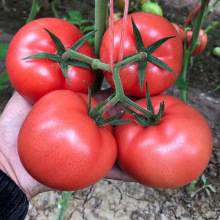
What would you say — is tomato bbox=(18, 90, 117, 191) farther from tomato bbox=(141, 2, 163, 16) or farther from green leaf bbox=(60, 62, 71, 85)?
tomato bbox=(141, 2, 163, 16)

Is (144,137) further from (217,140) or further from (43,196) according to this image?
(217,140)

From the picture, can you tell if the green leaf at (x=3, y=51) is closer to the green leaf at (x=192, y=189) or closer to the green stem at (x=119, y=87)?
the green stem at (x=119, y=87)

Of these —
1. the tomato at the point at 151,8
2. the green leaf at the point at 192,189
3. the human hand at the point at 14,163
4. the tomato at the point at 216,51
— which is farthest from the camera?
the tomato at the point at 216,51

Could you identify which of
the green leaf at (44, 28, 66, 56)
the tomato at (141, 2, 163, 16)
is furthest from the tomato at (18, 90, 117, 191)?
Answer: the tomato at (141, 2, 163, 16)

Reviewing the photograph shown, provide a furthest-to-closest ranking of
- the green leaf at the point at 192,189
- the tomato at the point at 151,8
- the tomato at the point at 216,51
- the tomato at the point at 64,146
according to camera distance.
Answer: the tomato at the point at 216,51, the green leaf at the point at 192,189, the tomato at the point at 151,8, the tomato at the point at 64,146

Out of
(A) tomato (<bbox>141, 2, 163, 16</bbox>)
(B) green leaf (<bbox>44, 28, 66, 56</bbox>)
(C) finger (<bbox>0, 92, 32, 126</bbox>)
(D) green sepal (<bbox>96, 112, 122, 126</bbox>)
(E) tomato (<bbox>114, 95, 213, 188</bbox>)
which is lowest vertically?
(C) finger (<bbox>0, 92, 32, 126</bbox>)

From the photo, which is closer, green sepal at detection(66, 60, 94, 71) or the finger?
green sepal at detection(66, 60, 94, 71)

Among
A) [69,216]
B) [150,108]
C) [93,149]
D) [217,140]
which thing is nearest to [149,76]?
[150,108]

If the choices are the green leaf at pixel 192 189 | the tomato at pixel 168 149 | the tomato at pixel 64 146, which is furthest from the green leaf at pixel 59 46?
the green leaf at pixel 192 189
